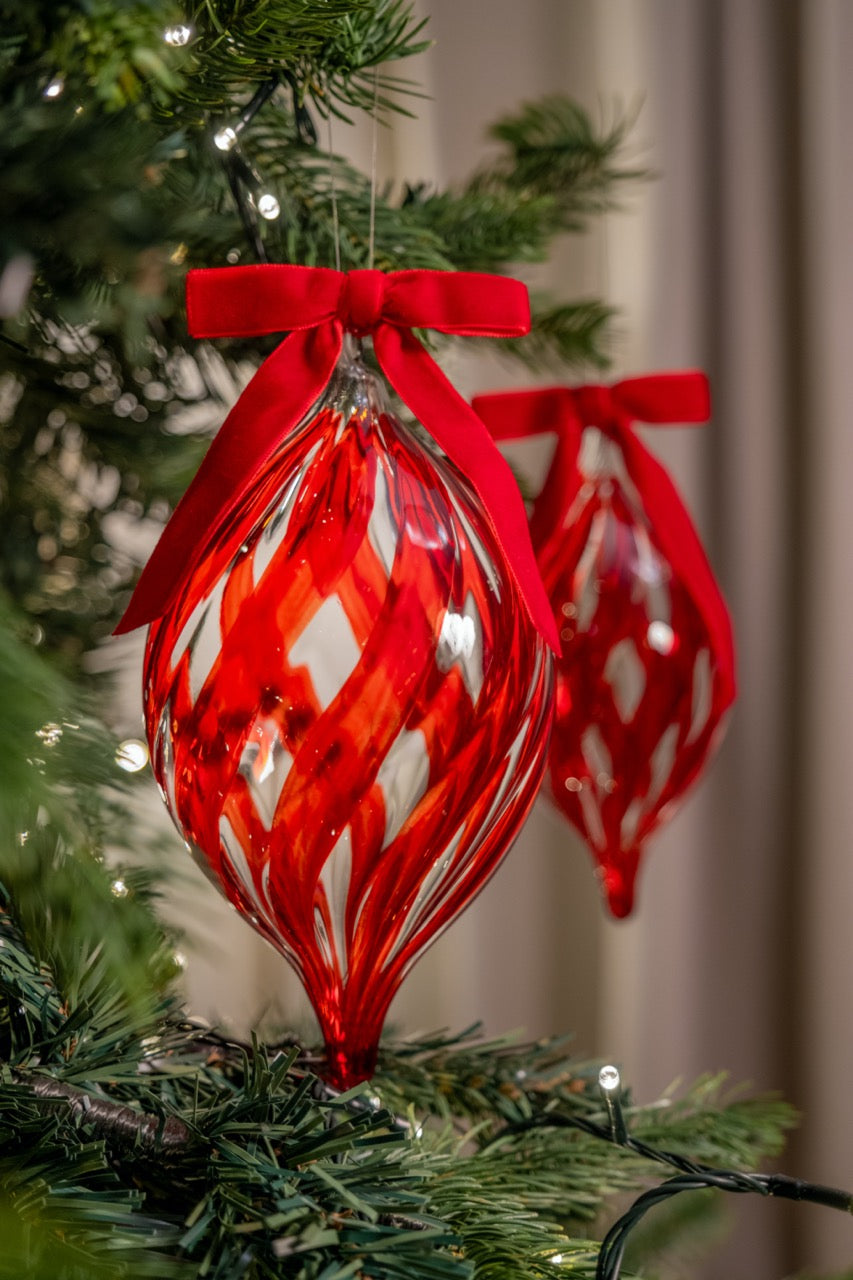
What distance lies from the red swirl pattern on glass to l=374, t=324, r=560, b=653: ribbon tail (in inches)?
7.7

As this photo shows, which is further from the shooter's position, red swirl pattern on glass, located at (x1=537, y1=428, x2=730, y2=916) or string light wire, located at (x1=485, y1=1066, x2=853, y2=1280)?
red swirl pattern on glass, located at (x1=537, y1=428, x2=730, y2=916)

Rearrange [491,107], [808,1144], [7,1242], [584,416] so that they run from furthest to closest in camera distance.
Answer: [491,107]
[808,1144]
[584,416]
[7,1242]

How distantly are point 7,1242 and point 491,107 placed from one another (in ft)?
3.76

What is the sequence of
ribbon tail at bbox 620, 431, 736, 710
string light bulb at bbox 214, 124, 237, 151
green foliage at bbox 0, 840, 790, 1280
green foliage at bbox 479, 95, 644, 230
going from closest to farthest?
green foliage at bbox 0, 840, 790, 1280 → string light bulb at bbox 214, 124, 237, 151 → ribbon tail at bbox 620, 431, 736, 710 → green foliage at bbox 479, 95, 644, 230

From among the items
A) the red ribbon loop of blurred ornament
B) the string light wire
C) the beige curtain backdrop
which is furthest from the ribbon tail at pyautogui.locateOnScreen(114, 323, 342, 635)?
the beige curtain backdrop

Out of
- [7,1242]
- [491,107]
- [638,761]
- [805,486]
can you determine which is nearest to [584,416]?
[638,761]

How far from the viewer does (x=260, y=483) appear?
0.94 ft

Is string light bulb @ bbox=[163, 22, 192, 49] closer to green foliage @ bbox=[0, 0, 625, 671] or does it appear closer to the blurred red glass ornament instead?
green foliage @ bbox=[0, 0, 625, 671]

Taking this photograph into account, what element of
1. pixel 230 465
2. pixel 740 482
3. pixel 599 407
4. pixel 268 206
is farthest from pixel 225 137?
pixel 740 482

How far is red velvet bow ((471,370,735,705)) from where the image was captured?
0.48 meters

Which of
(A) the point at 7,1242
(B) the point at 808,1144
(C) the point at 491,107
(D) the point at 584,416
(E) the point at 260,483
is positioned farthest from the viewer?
(C) the point at 491,107

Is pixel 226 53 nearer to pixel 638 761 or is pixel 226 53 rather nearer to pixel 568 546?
pixel 568 546

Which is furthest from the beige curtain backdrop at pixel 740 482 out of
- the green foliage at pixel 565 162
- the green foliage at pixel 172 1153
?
the green foliage at pixel 172 1153

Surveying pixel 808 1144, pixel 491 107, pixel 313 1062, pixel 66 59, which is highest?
pixel 491 107
